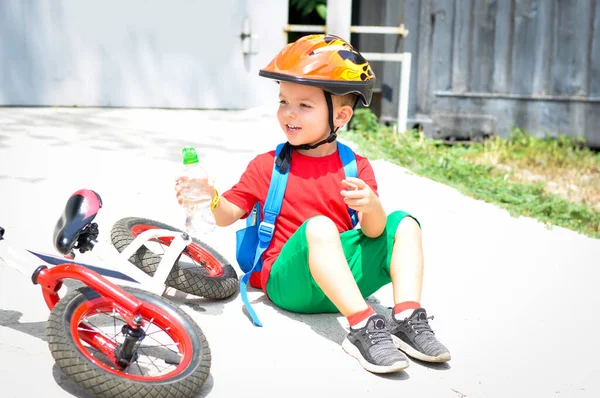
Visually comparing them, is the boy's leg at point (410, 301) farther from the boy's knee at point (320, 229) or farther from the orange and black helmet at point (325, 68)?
the orange and black helmet at point (325, 68)

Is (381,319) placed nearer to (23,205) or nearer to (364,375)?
(364,375)

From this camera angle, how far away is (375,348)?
9.76 feet

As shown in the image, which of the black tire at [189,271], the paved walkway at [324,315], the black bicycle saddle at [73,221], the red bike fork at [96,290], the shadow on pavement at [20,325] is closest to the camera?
the red bike fork at [96,290]

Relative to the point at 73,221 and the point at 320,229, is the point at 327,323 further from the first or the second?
the point at 73,221

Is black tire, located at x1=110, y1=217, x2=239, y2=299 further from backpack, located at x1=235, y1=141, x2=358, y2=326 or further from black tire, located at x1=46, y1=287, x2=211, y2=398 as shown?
black tire, located at x1=46, y1=287, x2=211, y2=398

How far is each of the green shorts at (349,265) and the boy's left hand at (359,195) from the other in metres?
0.24

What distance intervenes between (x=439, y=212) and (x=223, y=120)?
2863 millimetres

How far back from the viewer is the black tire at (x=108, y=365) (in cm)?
243

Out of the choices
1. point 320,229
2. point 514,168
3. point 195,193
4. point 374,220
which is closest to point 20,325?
point 195,193

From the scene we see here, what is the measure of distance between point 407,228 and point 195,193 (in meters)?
0.85

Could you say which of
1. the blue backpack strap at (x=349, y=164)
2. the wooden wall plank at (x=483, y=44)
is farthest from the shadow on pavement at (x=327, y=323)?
the wooden wall plank at (x=483, y=44)

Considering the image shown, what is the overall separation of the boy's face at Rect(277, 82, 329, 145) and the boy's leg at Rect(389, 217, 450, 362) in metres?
0.53

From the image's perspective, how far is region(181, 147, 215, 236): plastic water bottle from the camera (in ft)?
9.59

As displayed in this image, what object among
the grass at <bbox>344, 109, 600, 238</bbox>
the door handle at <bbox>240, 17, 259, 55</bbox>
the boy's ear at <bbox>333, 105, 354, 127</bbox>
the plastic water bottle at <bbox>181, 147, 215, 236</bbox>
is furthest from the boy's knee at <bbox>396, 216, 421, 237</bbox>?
the door handle at <bbox>240, 17, 259, 55</bbox>
